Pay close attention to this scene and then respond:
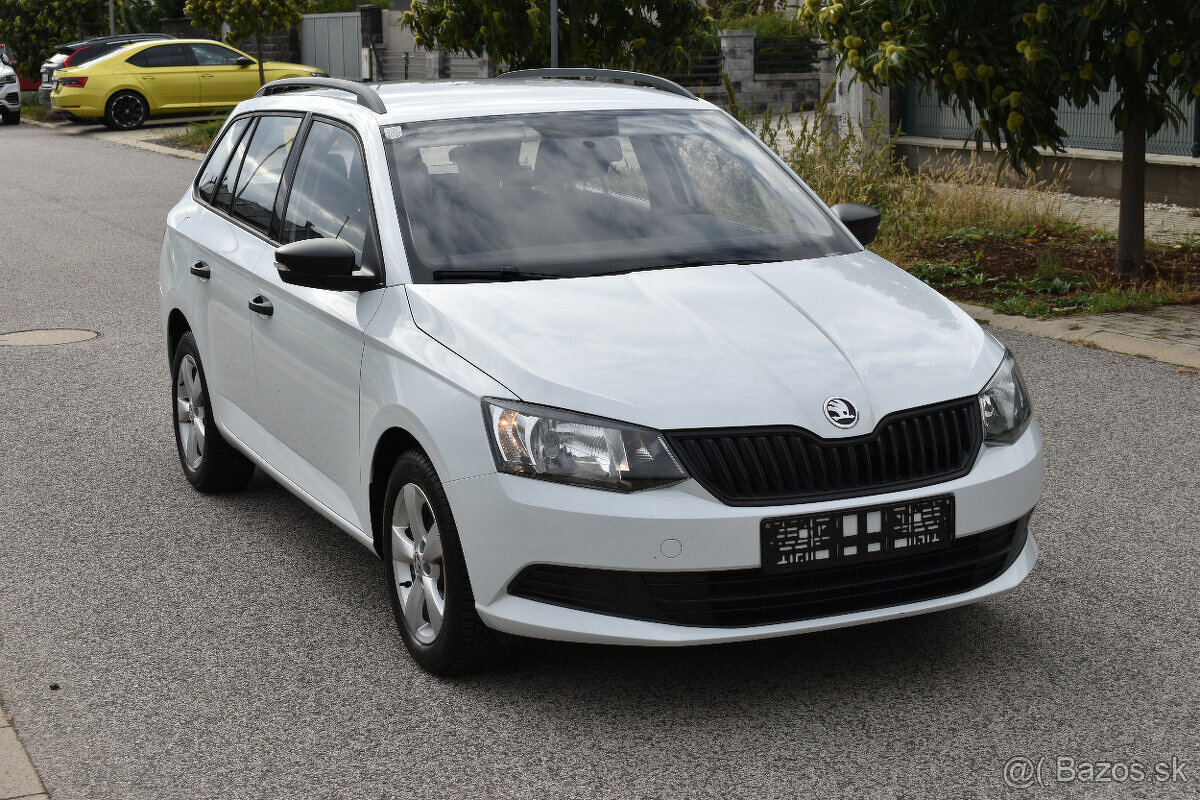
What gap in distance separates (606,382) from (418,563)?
0.92m

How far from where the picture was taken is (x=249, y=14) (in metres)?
32.6

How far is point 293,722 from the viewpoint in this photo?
4.43 m

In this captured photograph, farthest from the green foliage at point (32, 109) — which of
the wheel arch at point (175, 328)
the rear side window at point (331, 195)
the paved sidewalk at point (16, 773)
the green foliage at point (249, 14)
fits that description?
the paved sidewalk at point (16, 773)

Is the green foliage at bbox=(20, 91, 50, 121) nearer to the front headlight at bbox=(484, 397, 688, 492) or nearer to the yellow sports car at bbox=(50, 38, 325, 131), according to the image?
the yellow sports car at bbox=(50, 38, 325, 131)

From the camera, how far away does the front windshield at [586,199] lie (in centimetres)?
507

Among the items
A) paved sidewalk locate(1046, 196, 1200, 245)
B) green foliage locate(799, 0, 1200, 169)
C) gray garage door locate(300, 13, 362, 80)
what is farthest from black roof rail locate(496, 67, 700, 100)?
gray garage door locate(300, 13, 362, 80)

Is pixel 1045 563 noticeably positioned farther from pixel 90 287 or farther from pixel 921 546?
pixel 90 287

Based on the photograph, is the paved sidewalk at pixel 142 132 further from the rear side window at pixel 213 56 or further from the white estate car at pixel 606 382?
the white estate car at pixel 606 382

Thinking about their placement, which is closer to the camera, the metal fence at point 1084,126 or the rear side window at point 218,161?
the rear side window at point 218,161

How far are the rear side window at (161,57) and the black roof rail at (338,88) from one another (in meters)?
28.7

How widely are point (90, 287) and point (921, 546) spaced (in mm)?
10415

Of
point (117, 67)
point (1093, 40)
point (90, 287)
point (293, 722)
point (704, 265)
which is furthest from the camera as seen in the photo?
point (117, 67)

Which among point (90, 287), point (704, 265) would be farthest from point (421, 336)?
point (90, 287)

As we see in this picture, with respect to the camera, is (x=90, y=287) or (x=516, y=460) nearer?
(x=516, y=460)
